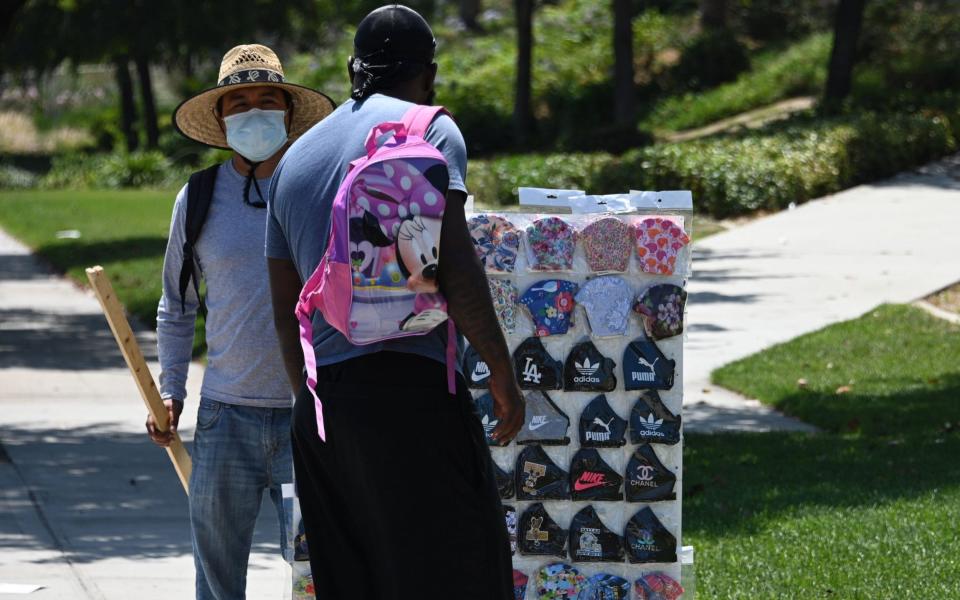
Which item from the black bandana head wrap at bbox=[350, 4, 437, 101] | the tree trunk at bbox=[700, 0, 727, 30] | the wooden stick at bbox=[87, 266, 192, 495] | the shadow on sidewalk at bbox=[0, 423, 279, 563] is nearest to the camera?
the black bandana head wrap at bbox=[350, 4, 437, 101]

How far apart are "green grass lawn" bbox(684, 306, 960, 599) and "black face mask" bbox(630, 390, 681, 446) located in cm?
143

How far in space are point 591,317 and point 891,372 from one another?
Answer: 266 inches

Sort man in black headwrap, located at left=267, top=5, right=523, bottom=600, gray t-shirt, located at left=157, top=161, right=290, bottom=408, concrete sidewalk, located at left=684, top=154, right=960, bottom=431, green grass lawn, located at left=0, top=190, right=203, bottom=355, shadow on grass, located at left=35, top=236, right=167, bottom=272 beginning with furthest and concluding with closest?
shadow on grass, located at left=35, top=236, right=167, bottom=272, green grass lawn, located at left=0, top=190, right=203, bottom=355, concrete sidewalk, located at left=684, top=154, right=960, bottom=431, gray t-shirt, located at left=157, top=161, right=290, bottom=408, man in black headwrap, located at left=267, top=5, right=523, bottom=600

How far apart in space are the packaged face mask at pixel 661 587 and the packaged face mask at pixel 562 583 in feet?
0.61

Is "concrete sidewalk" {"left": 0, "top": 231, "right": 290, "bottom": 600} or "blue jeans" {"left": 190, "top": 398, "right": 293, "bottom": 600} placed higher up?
"blue jeans" {"left": 190, "top": 398, "right": 293, "bottom": 600}

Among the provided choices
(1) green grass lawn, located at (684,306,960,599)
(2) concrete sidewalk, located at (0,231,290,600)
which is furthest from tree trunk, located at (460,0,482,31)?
(1) green grass lawn, located at (684,306,960,599)

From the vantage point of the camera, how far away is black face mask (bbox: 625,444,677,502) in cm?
408

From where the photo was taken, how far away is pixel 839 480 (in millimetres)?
7199

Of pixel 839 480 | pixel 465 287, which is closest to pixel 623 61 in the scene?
pixel 839 480

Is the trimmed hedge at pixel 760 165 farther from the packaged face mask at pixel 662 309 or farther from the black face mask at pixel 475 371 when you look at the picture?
the black face mask at pixel 475 371

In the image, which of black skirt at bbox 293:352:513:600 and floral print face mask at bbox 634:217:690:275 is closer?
black skirt at bbox 293:352:513:600

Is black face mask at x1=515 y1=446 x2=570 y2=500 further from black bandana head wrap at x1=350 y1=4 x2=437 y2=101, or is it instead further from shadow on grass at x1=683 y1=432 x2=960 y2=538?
shadow on grass at x1=683 y1=432 x2=960 y2=538

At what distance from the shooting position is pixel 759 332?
12109 mm

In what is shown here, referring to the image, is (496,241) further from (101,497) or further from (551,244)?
(101,497)
